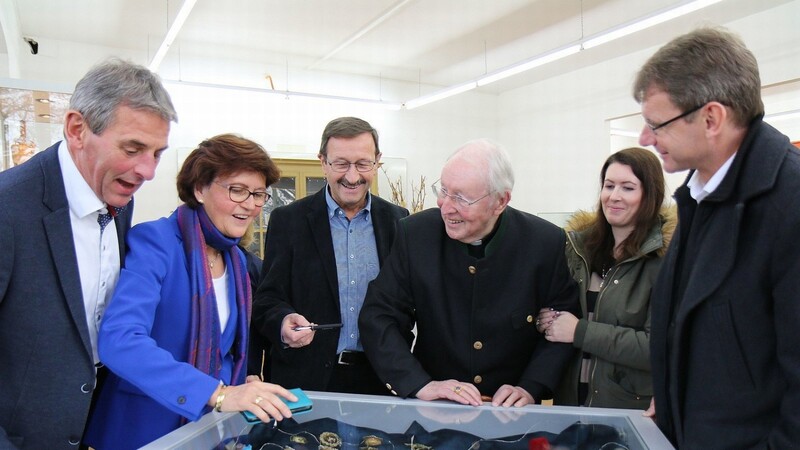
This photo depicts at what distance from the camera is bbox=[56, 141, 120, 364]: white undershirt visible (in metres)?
1.28

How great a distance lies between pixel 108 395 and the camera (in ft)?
4.68

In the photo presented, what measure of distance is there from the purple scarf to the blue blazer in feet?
0.08

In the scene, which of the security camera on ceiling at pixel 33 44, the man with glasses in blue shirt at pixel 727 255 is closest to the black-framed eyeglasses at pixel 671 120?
the man with glasses in blue shirt at pixel 727 255

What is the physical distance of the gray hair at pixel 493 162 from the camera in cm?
179

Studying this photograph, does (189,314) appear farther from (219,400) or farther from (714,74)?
(714,74)

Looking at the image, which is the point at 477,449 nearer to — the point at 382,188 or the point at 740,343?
the point at 740,343

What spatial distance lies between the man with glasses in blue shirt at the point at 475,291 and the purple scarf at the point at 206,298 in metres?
0.41

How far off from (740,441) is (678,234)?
0.47m

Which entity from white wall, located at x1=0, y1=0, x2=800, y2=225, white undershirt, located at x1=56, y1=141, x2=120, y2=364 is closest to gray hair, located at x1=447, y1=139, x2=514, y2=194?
white undershirt, located at x1=56, y1=141, x2=120, y2=364

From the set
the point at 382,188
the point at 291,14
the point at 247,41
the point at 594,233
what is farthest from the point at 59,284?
the point at 382,188

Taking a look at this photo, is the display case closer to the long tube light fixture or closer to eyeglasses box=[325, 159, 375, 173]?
eyeglasses box=[325, 159, 375, 173]

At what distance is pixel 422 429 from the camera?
4.64 ft

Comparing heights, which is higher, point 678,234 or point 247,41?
point 247,41

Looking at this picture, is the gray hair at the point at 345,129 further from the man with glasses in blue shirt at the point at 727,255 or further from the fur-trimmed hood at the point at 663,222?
the man with glasses in blue shirt at the point at 727,255
